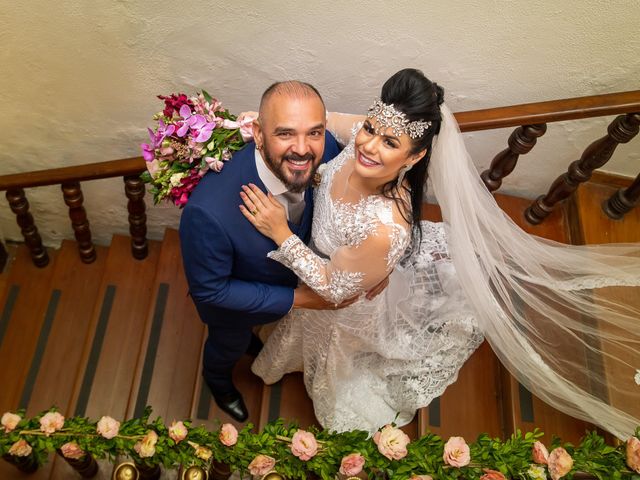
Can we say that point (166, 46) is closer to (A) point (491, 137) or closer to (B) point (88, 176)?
(B) point (88, 176)

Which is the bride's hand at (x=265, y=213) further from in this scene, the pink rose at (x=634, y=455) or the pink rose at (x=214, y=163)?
the pink rose at (x=634, y=455)

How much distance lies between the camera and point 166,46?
Answer: 258cm

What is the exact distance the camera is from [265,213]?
2025mm

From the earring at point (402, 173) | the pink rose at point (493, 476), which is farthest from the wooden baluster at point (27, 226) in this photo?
the pink rose at point (493, 476)

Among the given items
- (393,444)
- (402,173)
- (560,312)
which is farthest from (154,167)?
(560,312)

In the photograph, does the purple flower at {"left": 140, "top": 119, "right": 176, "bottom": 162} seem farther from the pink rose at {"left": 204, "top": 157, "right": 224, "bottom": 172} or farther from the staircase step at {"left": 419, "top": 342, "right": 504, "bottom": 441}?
the staircase step at {"left": 419, "top": 342, "right": 504, "bottom": 441}

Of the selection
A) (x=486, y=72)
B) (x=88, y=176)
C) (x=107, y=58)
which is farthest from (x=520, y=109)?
(x=88, y=176)

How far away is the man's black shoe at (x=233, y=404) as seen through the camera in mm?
3072

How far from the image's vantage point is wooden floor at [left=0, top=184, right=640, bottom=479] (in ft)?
9.54

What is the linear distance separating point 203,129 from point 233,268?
0.54m

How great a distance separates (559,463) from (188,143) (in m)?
1.75

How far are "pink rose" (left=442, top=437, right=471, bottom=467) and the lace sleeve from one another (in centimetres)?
64

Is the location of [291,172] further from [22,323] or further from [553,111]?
[22,323]

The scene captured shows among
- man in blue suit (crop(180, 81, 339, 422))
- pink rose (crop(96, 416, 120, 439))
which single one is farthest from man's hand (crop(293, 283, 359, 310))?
pink rose (crop(96, 416, 120, 439))
